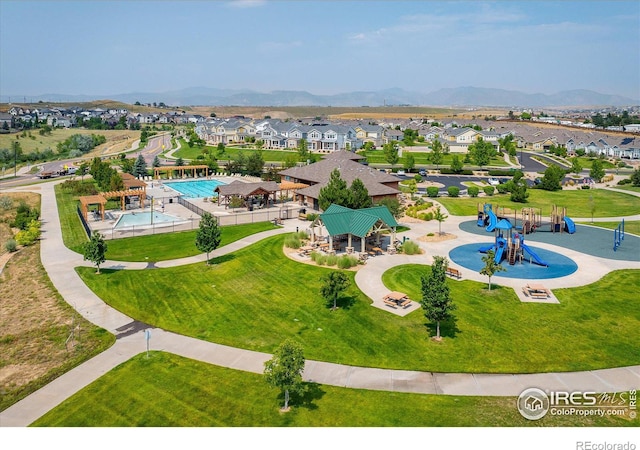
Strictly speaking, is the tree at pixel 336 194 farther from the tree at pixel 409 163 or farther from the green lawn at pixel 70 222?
the tree at pixel 409 163

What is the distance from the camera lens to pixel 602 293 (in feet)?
103

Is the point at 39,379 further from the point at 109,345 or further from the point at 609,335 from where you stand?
the point at 609,335

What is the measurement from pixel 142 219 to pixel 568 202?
56.0 metres

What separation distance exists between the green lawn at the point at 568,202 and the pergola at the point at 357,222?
18.9 m

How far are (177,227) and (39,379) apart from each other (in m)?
28.9

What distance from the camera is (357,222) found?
3975 centimetres

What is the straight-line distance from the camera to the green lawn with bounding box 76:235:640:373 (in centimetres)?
2394

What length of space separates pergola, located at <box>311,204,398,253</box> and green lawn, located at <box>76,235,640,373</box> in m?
4.14

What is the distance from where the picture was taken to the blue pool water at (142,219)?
52.9 meters

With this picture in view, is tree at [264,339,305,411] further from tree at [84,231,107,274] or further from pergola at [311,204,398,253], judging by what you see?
tree at [84,231,107,274]

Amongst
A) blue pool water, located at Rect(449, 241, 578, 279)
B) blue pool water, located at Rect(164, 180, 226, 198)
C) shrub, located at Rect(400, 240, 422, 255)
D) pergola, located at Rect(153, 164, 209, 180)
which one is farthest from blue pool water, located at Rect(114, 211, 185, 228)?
blue pool water, located at Rect(449, 241, 578, 279)

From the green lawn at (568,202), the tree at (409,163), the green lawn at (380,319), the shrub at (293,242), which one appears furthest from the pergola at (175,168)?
the green lawn at (380,319)

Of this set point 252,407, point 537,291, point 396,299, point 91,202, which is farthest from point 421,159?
point 252,407

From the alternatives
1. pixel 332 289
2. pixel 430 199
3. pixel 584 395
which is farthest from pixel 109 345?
pixel 430 199
